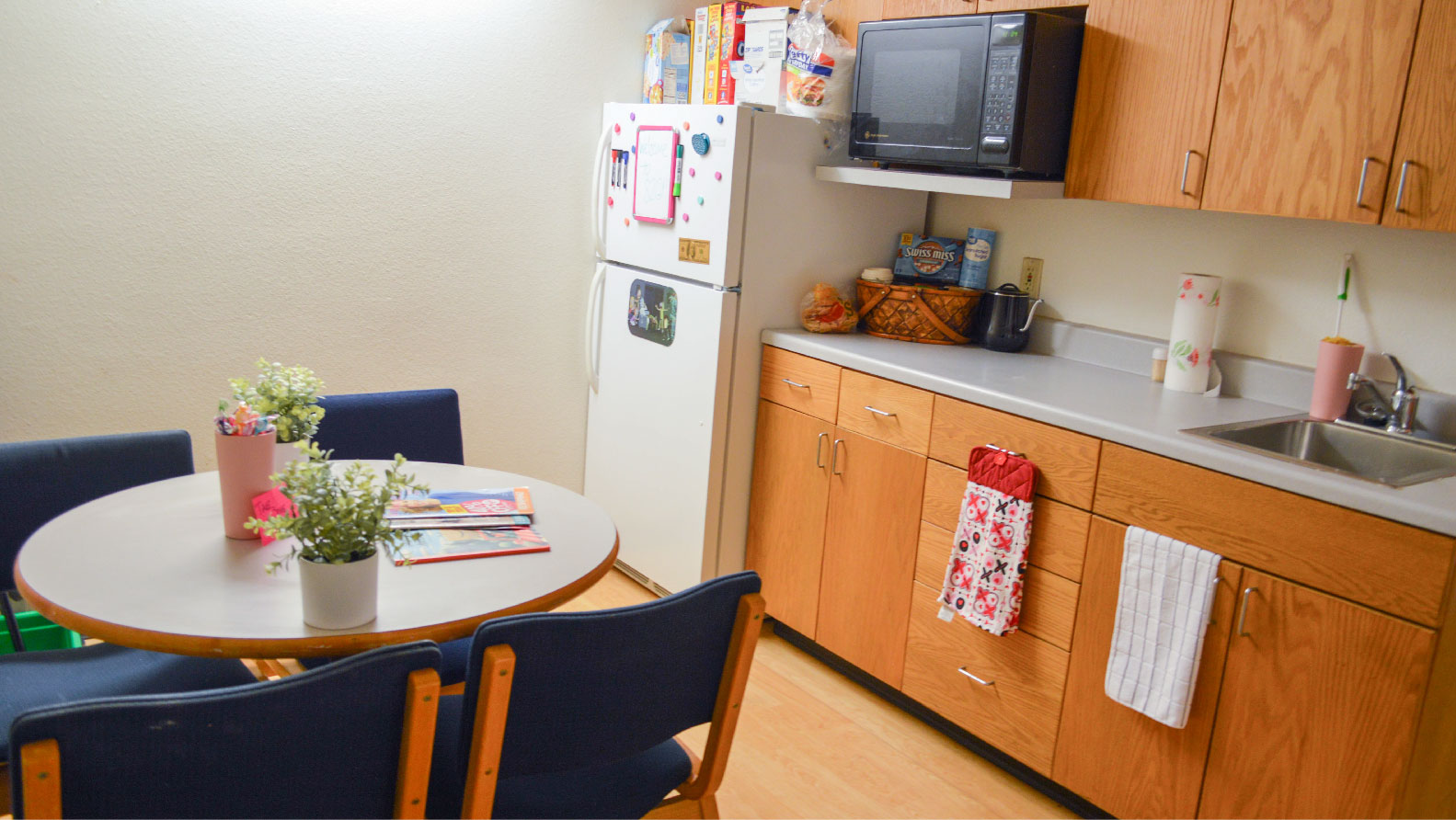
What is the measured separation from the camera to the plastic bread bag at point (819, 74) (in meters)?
3.04

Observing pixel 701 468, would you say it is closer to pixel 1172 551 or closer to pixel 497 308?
pixel 497 308

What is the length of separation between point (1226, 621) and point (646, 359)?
1903mm

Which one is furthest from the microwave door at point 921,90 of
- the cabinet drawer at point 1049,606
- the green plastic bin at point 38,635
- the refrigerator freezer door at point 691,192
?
the green plastic bin at point 38,635

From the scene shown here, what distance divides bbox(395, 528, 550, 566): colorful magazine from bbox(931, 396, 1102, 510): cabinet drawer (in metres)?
1.16

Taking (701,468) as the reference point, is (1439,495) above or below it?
above

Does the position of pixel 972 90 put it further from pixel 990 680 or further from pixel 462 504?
pixel 462 504

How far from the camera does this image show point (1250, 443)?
7.50ft

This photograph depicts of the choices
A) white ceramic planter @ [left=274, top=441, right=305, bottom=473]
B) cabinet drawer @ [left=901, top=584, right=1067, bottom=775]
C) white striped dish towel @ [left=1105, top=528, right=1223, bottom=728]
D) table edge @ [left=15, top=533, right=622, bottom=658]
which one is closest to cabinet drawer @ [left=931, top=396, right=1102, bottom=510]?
white striped dish towel @ [left=1105, top=528, right=1223, bottom=728]

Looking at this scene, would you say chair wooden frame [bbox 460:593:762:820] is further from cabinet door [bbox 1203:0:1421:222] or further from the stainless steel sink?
cabinet door [bbox 1203:0:1421:222]

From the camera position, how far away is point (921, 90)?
2.78 meters

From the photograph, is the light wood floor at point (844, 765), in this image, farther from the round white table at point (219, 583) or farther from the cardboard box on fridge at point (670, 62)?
the cardboard box on fridge at point (670, 62)

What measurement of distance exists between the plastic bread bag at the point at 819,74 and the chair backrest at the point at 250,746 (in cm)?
229

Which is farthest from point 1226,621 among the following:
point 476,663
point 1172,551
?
point 476,663

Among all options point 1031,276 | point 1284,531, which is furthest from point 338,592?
point 1031,276
